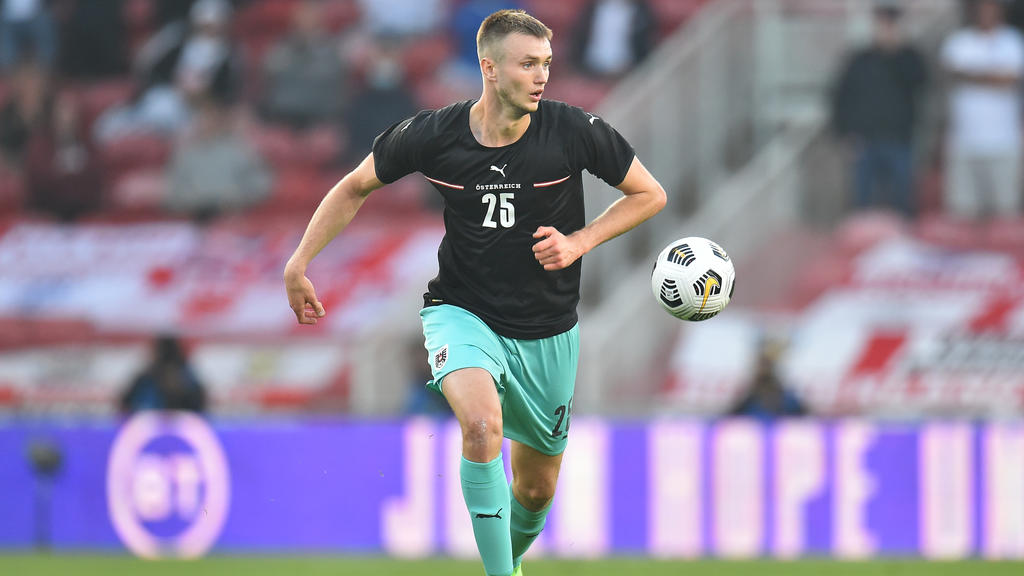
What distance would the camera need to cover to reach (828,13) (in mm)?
15375

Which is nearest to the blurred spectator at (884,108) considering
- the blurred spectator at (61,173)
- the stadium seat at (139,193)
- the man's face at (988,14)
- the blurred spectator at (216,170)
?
the man's face at (988,14)

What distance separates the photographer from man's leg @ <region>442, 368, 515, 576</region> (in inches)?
246

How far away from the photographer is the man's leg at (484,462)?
20.5ft

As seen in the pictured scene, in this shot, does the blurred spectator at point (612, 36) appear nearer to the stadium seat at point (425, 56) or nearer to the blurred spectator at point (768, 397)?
the stadium seat at point (425, 56)

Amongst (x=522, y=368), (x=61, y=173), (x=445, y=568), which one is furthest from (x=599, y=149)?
(x=61, y=173)

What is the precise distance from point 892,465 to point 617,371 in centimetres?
310

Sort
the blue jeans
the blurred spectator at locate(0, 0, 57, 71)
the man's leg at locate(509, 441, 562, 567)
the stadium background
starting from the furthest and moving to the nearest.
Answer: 1. the blurred spectator at locate(0, 0, 57, 71)
2. the blue jeans
3. the stadium background
4. the man's leg at locate(509, 441, 562, 567)

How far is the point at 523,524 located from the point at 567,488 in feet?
13.8

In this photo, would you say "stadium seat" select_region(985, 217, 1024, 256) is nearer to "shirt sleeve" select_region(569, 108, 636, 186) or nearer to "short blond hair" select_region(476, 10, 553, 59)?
"shirt sleeve" select_region(569, 108, 636, 186)

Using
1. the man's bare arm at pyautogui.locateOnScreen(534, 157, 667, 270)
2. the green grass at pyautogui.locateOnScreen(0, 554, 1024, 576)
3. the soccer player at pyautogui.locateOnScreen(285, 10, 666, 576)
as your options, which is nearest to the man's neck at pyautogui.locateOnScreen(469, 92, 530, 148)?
the soccer player at pyautogui.locateOnScreen(285, 10, 666, 576)

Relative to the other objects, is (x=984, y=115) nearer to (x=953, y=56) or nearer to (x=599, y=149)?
(x=953, y=56)

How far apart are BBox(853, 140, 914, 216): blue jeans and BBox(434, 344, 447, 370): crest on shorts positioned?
8292mm

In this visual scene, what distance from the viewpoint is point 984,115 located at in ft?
45.6

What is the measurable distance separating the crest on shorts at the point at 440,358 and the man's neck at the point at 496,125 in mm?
807
